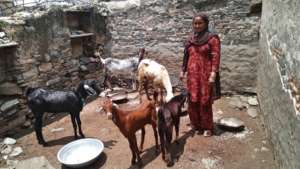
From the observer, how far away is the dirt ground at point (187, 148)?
137 inches

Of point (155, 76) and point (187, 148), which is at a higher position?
point (155, 76)

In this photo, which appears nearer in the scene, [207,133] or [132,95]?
[207,133]

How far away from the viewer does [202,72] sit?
3.83m

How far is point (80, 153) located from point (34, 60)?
2201 mm

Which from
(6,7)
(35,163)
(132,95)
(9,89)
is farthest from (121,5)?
(35,163)

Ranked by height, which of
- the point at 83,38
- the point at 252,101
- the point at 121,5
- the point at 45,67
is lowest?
the point at 252,101

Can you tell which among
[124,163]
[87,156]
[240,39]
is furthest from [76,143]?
[240,39]

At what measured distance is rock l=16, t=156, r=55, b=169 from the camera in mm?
3610

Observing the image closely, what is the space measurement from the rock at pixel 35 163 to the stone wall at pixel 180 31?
3361mm

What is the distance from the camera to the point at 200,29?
3709 millimetres

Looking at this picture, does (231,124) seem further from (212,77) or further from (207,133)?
(212,77)

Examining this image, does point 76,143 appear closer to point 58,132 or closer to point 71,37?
point 58,132

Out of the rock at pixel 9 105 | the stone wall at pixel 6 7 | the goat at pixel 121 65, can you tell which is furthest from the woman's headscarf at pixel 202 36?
the stone wall at pixel 6 7

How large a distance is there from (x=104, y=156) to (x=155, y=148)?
732mm
